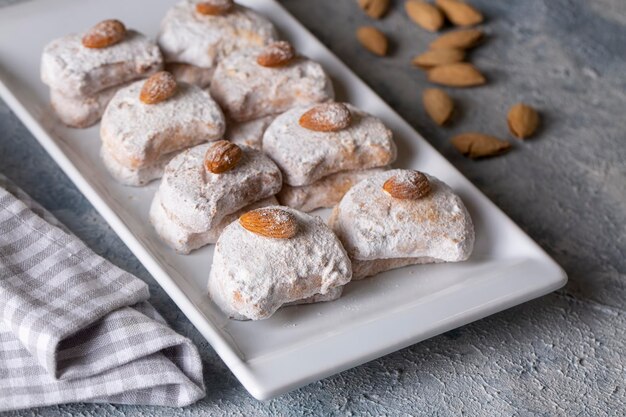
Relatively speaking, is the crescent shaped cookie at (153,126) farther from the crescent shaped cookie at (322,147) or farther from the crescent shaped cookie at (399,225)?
the crescent shaped cookie at (399,225)

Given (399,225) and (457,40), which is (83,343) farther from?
(457,40)

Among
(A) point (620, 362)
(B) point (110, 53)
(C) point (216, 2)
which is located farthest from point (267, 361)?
(C) point (216, 2)

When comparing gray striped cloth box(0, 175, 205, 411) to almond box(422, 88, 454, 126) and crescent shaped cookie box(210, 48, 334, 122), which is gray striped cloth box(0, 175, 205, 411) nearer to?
crescent shaped cookie box(210, 48, 334, 122)

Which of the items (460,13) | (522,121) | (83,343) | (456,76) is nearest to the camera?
(83,343)

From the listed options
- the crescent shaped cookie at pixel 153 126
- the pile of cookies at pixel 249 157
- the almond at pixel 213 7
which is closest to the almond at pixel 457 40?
the pile of cookies at pixel 249 157

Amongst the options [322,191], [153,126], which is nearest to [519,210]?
[322,191]

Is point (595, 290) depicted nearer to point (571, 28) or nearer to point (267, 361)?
point (267, 361)

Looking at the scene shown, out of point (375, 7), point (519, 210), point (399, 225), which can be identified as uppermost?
point (399, 225)
